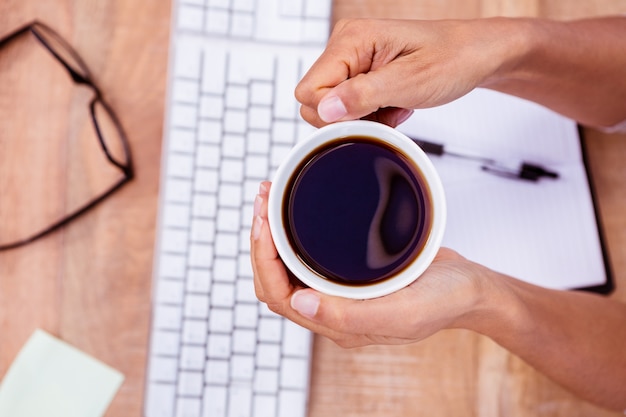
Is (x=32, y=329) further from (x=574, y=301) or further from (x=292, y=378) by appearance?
(x=574, y=301)

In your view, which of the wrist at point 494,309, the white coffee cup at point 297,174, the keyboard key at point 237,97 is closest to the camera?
the white coffee cup at point 297,174

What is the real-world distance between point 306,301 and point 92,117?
377 mm

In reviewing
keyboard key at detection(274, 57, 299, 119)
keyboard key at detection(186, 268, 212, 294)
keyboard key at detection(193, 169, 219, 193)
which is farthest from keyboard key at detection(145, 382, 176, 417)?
keyboard key at detection(274, 57, 299, 119)

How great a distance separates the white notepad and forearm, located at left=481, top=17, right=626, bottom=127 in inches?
1.9

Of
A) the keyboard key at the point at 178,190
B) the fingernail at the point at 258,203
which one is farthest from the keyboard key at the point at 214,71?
the fingernail at the point at 258,203

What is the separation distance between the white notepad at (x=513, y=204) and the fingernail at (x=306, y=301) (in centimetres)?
27

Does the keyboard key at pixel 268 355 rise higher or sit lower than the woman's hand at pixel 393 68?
lower

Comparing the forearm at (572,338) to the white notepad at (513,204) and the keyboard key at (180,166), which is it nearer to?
the white notepad at (513,204)

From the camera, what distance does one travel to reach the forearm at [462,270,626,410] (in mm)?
600

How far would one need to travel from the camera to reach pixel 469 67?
1.77ft

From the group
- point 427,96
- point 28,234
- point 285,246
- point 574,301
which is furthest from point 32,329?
point 574,301

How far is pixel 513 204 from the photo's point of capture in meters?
0.69

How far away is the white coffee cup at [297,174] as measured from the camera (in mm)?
441

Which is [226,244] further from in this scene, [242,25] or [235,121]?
[242,25]
